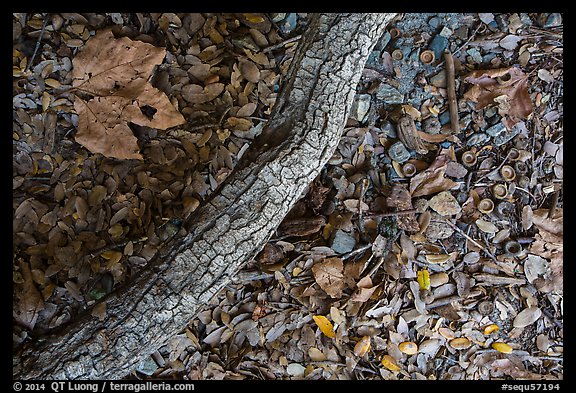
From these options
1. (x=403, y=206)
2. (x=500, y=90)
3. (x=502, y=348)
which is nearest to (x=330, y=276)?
(x=403, y=206)

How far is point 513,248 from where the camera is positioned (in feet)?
6.41

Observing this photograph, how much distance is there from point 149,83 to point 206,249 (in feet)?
2.72

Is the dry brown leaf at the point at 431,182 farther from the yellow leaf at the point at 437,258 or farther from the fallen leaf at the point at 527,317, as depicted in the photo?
the fallen leaf at the point at 527,317

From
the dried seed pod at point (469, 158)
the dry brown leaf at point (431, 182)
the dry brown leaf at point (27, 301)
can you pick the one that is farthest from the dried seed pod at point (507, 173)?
the dry brown leaf at point (27, 301)

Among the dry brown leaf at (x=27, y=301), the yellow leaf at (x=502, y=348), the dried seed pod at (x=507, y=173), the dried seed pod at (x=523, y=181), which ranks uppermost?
the dried seed pod at (x=507, y=173)

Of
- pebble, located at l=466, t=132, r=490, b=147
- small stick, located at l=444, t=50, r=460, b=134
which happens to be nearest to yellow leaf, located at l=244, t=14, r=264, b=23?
small stick, located at l=444, t=50, r=460, b=134

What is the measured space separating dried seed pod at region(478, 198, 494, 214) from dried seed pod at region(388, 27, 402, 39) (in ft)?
2.79

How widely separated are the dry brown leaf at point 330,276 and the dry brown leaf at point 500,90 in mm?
990

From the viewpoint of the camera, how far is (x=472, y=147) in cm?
203

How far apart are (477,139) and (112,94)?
1615 mm

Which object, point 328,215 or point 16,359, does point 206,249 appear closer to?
point 328,215

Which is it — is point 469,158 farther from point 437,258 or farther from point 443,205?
point 437,258

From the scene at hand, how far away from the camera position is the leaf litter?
1.84 m

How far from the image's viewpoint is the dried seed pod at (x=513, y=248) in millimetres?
1952
